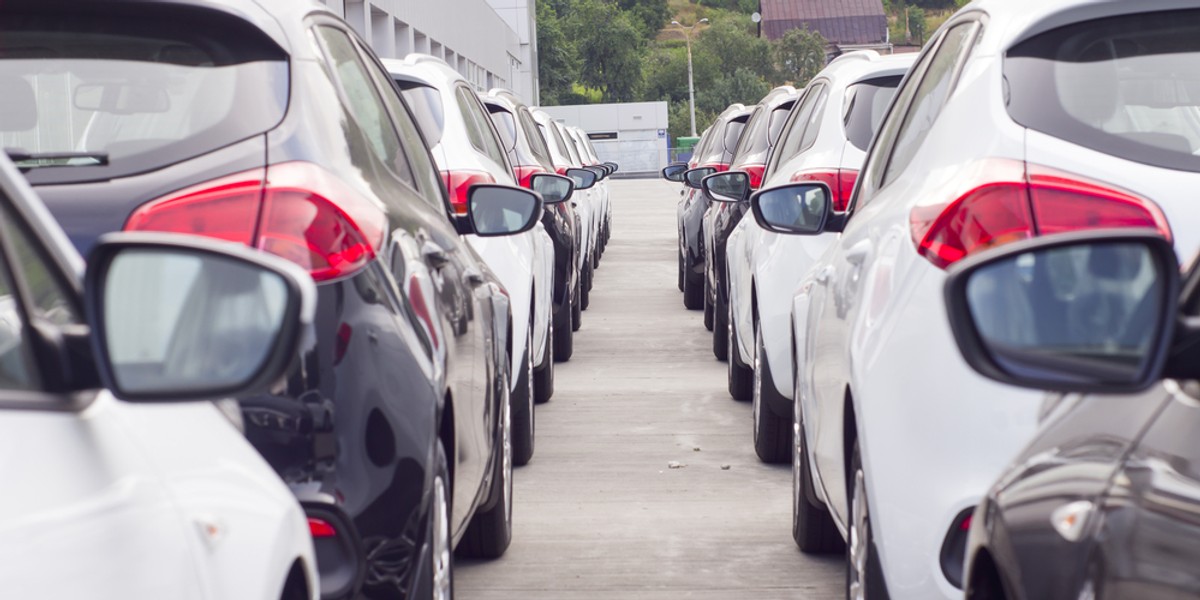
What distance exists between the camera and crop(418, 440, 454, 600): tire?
348 centimetres

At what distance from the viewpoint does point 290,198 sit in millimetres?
3275

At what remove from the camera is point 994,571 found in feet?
8.56

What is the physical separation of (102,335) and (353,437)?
50.9 inches

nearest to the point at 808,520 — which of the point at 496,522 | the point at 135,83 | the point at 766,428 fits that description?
the point at 496,522

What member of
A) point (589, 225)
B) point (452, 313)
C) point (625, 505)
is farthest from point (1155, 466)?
point (589, 225)

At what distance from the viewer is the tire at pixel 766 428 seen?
6.95m

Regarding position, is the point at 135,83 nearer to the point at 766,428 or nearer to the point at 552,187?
the point at 766,428

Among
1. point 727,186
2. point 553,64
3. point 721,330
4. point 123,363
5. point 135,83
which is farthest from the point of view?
point 553,64

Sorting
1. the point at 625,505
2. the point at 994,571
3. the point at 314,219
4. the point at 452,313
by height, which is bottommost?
the point at 625,505

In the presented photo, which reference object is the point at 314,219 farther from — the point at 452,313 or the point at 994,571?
the point at 994,571

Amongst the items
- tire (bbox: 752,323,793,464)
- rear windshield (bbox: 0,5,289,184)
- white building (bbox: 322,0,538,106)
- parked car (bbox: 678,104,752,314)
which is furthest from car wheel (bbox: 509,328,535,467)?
white building (bbox: 322,0,538,106)

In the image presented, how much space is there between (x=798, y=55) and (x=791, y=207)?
16156cm

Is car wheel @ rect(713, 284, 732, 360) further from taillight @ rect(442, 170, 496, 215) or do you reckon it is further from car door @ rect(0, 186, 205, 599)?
car door @ rect(0, 186, 205, 599)

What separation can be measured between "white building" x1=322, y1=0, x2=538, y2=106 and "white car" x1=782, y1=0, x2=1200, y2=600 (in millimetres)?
9649
